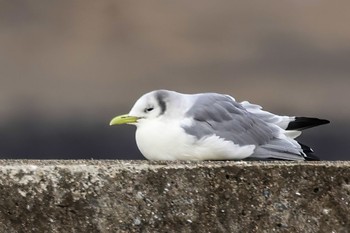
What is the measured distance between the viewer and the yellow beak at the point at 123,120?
17.7ft

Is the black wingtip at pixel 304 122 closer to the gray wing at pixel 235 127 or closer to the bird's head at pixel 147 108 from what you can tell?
the gray wing at pixel 235 127

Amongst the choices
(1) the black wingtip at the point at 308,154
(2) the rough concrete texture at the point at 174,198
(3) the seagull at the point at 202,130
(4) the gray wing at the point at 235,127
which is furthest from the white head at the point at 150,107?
(2) the rough concrete texture at the point at 174,198

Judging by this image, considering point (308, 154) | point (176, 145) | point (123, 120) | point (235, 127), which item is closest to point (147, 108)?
point (123, 120)

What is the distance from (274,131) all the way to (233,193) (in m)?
1.75

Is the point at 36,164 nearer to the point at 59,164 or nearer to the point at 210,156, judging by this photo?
the point at 59,164

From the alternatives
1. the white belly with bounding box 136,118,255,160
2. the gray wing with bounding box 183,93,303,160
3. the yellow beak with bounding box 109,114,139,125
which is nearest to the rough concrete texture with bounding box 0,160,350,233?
the white belly with bounding box 136,118,255,160

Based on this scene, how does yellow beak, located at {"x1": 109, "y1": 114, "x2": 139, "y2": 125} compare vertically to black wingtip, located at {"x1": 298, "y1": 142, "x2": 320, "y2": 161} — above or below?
above

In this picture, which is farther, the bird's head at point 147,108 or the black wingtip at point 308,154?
the black wingtip at point 308,154

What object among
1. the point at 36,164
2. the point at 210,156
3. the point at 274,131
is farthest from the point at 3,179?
the point at 274,131

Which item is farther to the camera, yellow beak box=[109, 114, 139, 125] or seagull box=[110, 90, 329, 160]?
yellow beak box=[109, 114, 139, 125]

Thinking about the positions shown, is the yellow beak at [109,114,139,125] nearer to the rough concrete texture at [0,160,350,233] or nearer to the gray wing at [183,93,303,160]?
the gray wing at [183,93,303,160]

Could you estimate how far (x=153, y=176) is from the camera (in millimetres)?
4059

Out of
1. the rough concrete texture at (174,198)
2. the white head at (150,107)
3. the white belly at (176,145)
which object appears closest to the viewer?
the rough concrete texture at (174,198)

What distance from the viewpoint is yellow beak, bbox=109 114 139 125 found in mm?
5387
